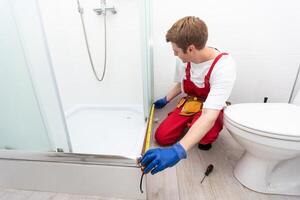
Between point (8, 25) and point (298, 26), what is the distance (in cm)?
164

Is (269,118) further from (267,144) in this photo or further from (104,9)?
(104,9)

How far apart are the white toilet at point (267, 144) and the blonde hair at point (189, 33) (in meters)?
0.37

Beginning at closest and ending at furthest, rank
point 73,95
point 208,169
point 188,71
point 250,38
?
point 208,169, point 188,71, point 250,38, point 73,95

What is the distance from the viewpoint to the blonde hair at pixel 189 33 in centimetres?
81

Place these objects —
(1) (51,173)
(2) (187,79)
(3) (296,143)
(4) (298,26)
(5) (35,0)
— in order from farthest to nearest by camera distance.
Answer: (4) (298,26) → (2) (187,79) → (1) (51,173) → (3) (296,143) → (5) (35,0)

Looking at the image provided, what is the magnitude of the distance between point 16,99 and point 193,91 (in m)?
0.90

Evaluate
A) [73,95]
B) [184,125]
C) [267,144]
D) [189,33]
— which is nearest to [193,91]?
[184,125]

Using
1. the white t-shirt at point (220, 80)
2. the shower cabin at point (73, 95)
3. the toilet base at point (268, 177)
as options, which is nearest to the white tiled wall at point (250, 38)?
the shower cabin at point (73, 95)

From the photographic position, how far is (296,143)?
66cm

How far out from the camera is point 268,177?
2.82ft

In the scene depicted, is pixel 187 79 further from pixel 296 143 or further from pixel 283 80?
pixel 283 80

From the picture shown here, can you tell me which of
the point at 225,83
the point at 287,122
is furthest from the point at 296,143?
the point at 225,83

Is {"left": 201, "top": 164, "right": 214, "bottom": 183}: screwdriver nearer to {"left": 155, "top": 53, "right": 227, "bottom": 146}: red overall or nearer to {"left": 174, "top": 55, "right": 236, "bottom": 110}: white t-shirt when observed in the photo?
{"left": 155, "top": 53, "right": 227, "bottom": 146}: red overall

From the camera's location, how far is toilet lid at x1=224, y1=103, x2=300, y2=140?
0.68 metres
